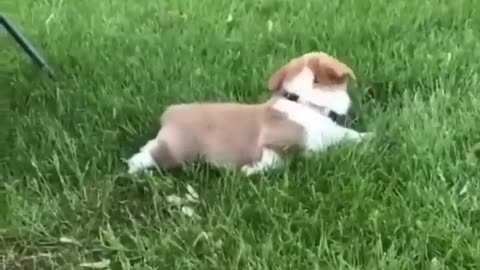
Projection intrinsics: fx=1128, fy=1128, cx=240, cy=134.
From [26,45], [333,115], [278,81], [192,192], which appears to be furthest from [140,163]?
[26,45]

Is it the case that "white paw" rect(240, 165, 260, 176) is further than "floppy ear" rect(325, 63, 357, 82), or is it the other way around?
"floppy ear" rect(325, 63, 357, 82)

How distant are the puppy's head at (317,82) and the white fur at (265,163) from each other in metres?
0.21

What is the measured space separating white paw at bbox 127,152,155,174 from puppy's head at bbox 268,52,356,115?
1.40 ft

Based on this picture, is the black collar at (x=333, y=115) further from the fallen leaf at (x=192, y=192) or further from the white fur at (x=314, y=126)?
the fallen leaf at (x=192, y=192)

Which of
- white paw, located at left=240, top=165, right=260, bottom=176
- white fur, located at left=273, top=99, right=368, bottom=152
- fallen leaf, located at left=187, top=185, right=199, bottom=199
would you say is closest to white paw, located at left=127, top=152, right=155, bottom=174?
fallen leaf, located at left=187, top=185, right=199, bottom=199

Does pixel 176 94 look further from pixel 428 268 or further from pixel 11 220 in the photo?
pixel 428 268

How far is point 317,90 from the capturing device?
10.9 feet

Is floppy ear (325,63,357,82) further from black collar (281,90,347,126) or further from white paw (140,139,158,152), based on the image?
white paw (140,139,158,152)

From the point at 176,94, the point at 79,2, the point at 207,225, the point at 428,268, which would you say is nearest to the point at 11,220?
the point at 207,225

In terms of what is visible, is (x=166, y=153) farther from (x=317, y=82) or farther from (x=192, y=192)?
(x=317, y=82)

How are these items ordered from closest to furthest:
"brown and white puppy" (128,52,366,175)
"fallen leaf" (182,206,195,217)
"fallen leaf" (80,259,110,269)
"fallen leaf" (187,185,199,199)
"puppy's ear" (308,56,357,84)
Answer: "fallen leaf" (80,259,110,269)
"fallen leaf" (182,206,195,217)
"fallen leaf" (187,185,199,199)
"brown and white puppy" (128,52,366,175)
"puppy's ear" (308,56,357,84)

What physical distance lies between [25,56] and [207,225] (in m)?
1.71

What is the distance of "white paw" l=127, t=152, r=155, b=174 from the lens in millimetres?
3283

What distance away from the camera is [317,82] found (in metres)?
3.34
